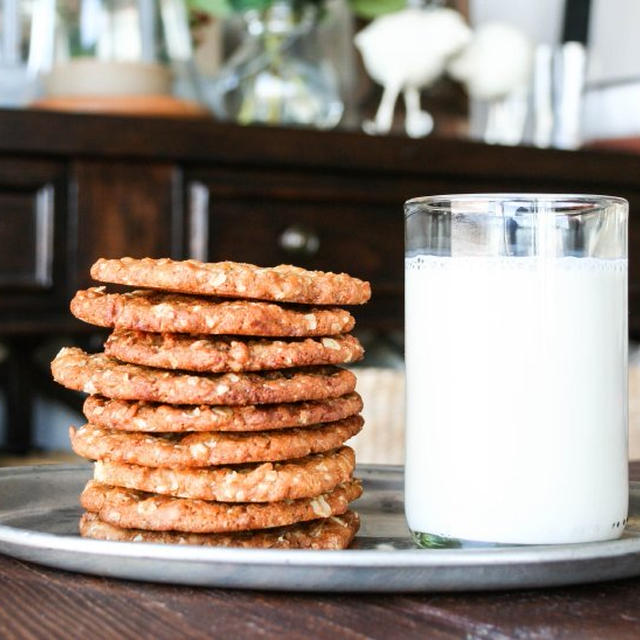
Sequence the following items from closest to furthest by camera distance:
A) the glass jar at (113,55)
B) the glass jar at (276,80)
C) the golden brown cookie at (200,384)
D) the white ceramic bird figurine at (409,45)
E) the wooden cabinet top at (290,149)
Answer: the golden brown cookie at (200,384) → the wooden cabinet top at (290,149) → the glass jar at (113,55) → the glass jar at (276,80) → the white ceramic bird figurine at (409,45)

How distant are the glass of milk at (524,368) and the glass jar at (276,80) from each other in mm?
1420

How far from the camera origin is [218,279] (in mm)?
586

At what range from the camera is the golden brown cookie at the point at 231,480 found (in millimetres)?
593

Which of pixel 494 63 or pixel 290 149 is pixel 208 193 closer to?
pixel 290 149

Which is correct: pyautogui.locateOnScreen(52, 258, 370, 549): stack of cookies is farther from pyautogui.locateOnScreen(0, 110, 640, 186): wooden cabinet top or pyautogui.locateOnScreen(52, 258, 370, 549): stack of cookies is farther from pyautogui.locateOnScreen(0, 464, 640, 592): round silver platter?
pyautogui.locateOnScreen(0, 110, 640, 186): wooden cabinet top

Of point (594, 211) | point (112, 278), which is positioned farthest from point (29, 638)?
point (594, 211)

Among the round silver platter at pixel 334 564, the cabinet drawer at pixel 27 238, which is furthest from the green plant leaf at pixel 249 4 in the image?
the round silver platter at pixel 334 564

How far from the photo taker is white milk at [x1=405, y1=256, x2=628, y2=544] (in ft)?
1.98

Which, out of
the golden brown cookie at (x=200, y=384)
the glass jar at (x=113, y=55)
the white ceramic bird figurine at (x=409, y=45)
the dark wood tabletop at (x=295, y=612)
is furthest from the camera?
the white ceramic bird figurine at (x=409, y=45)

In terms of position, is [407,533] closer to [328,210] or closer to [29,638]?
[29,638]

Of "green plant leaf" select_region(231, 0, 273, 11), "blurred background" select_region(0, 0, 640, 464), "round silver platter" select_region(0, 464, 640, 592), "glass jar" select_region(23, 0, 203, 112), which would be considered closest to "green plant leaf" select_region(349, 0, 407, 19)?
"blurred background" select_region(0, 0, 640, 464)

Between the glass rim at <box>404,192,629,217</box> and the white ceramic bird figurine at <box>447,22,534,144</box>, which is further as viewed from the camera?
the white ceramic bird figurine at <box>447,22,534,144</box>

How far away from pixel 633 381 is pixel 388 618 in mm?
1270

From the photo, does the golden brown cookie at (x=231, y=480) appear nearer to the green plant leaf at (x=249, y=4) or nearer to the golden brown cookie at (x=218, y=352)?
the golden brown cookie at (x=218, y=352)
